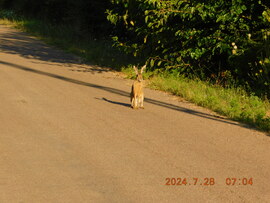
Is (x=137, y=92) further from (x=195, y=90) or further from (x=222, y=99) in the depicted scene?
(x=195, y=90)

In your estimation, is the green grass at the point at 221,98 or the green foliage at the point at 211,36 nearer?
the green grass at the point at 221,98

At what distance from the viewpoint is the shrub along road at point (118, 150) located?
5496mm

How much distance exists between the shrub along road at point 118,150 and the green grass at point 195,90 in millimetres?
321

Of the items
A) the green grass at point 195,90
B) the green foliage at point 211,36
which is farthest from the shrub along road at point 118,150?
the green foliage at point 211,36

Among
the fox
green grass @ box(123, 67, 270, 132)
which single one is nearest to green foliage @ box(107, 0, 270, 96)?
green grass @ box(123, 67, 270, 132)

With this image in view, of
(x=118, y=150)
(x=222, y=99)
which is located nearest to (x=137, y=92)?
(x=222, y=99)

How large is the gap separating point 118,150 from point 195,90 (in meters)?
5.16

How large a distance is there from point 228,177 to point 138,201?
138cm

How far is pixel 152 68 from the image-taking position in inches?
591

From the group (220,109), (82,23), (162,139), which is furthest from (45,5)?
(162,139)

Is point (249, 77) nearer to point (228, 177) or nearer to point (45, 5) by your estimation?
point (228, 177)

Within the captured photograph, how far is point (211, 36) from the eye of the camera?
42.3 feet
